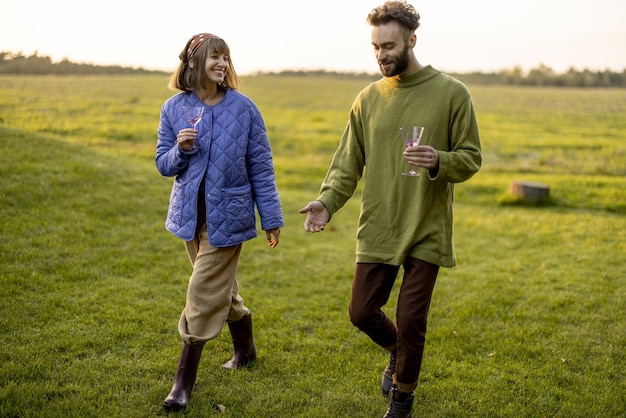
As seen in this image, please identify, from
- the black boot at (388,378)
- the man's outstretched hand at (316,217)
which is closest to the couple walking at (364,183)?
the man's outstretched hand at (316,217)

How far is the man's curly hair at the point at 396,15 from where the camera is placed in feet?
13.3

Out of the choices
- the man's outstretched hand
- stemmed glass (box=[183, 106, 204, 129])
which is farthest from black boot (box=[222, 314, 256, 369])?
stemmed glass (box=[183, 106, 204, 129])

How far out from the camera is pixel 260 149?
4648 mm

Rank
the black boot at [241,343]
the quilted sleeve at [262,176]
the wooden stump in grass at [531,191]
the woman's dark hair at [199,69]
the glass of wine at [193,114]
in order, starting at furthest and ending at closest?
1. the wooden stump in grass at [531,191]
2. the black boot at [241,343]
3. the quilted sleeve at [262,176]
4. the woman's dark hair at [199,69]
5. the glass of wine at [193,114]

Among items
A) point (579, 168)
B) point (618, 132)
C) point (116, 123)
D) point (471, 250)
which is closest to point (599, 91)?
point (618, 132)

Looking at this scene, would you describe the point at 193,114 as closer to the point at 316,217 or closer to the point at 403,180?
the point at 316,217

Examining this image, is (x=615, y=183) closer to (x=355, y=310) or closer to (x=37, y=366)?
(x=355, y=310)

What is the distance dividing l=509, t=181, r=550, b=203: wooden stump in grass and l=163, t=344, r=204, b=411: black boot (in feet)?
38.6

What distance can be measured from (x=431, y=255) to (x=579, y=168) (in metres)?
18.0

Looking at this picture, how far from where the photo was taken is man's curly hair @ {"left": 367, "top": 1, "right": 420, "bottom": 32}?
404 cm

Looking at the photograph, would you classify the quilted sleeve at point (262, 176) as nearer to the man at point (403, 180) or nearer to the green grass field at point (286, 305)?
the man at point (403, 180)

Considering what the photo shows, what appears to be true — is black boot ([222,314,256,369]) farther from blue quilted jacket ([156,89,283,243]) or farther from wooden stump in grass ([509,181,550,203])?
wooden stump in grass ([509,181,550,203])

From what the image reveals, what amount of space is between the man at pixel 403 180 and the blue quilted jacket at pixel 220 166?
57cm

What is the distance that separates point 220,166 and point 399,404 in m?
2.26
